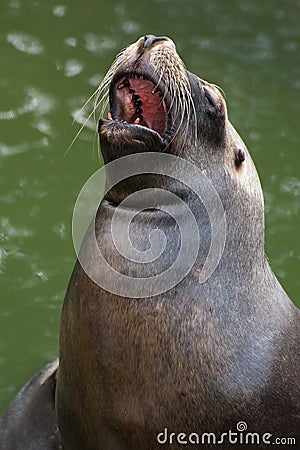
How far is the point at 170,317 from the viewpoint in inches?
118

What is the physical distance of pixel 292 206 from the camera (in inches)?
217

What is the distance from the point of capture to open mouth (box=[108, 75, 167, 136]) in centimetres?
305

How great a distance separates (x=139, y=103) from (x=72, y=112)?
2.97 metres

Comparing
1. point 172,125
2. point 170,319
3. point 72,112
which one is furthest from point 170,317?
point 72,112

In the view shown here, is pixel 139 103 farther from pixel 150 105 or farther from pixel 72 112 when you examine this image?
pixel 72 112

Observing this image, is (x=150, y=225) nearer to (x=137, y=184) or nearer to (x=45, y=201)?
(x=137, y=184)

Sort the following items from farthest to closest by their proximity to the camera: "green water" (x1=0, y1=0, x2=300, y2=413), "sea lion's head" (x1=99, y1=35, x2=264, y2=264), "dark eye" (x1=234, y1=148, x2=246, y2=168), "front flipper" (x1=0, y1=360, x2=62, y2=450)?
"green water" (x1=0, y1=0, x2=300, y2=413) < "front flipper" (x1=0, y1=360, x2=62, y2=450) < "dark eye" (x1=234, y1=148, x2=246, y2=168) < "sea lion's head" (x1=99, y1=35, x2=264, y2=264)

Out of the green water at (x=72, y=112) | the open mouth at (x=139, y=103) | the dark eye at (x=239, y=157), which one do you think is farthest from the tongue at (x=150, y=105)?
the green water at (x=72, y=112)

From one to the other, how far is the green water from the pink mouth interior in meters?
1.73

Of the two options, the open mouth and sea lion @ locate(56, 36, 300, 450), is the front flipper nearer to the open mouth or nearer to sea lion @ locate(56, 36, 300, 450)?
sea lion @ locate(56, 36, 300, 450)

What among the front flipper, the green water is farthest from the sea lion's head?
the green water

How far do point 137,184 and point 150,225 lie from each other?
15 cm

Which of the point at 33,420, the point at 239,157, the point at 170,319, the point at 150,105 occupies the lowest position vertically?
the point at 33,420

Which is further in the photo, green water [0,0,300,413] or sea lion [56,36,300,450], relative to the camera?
green water [0,0,300,413]
